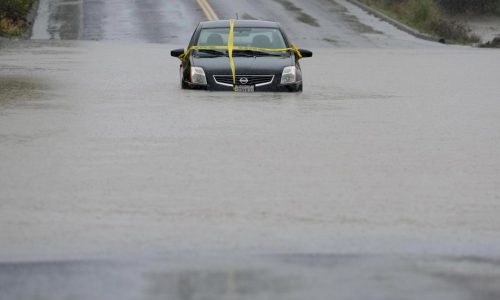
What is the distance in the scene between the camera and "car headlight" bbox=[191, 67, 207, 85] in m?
23.7

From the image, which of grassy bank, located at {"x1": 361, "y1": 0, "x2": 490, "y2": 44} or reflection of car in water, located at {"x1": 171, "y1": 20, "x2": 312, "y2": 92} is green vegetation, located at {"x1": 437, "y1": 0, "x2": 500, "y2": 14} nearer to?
grassy bank, located at {"x1": 361, "y1": 0, "x2": 490, "y2": 44}

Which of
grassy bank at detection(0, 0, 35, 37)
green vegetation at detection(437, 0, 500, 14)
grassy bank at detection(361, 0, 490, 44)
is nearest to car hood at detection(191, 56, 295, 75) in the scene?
grassy bank at detection(0, 0, 35, 37)

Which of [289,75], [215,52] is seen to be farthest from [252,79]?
[215,52]

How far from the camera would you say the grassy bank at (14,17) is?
46.3 m

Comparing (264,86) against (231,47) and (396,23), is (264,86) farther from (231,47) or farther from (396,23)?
(396,23)

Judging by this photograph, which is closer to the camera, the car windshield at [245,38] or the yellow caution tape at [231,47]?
the yellow caution tape at [231,47]

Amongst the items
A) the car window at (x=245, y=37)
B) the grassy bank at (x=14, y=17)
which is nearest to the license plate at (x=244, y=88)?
the car window at (x=245, y=37)

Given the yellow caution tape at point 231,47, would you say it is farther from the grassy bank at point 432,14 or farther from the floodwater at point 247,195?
the grassy bank at point 432,14

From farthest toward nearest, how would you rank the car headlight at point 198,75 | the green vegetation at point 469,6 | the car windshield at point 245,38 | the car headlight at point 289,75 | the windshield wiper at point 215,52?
the green vegetation at point 469,6 < the car windshield at point 245,38 < the windshield wiper at point 215,52 < the car headlight at point 198,75 < the car headlight at point 289,75

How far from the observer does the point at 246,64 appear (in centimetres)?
2359

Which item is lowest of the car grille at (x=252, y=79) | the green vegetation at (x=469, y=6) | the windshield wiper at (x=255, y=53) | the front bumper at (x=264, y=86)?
the green vegetation at (x=469, y=6)

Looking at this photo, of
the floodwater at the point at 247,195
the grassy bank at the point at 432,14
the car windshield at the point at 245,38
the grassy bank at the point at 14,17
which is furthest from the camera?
the grassy bank at the point at 432,14

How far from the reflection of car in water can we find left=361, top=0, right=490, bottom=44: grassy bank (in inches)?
1087

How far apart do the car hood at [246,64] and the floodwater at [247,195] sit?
46 centimetres
